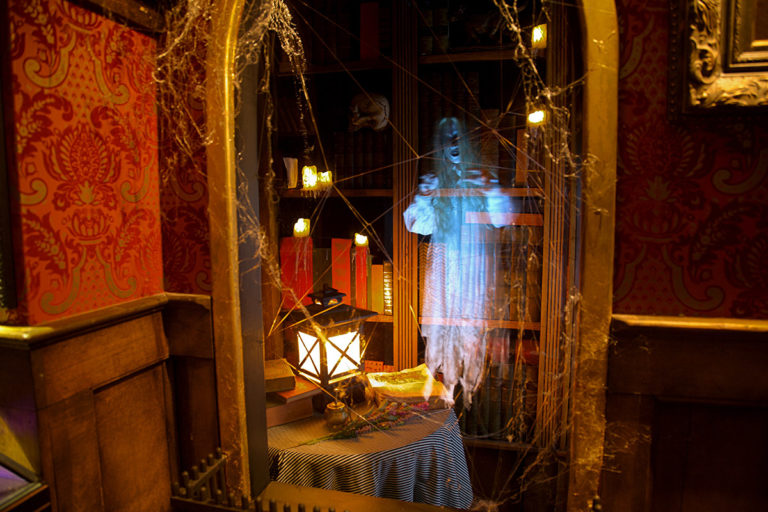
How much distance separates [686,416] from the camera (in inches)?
33.8

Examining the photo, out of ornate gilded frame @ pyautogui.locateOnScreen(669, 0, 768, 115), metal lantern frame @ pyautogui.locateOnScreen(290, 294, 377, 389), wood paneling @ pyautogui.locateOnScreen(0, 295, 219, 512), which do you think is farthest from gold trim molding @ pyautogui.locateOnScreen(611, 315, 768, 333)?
metal lantern frame @ pyautogui.locateOnScreen(290, 294, 377, 389)

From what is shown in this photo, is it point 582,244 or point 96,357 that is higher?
point 582,244

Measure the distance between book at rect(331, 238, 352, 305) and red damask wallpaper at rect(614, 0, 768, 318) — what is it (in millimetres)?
1591

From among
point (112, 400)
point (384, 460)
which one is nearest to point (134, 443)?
point (112, 400)

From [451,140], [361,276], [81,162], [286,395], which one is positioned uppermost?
[451,140]

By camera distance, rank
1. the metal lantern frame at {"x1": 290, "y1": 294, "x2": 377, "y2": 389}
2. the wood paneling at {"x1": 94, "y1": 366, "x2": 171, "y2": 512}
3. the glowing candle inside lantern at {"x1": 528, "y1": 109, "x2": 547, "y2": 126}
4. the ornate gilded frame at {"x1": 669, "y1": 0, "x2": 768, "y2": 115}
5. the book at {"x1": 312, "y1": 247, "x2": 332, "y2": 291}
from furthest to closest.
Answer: the book at {"x1": 312, "y1": 247, "x2": 332, "y2": 291}
the glowing candle inside lantern at {"x1": 528, "y1": 109, "x2": 547, "y2": 126}
the metal lantern frame at {"x1": 290, "y1": 294, "x2": 377, "y2": 389}
the wood paneling at {"x1": 94, "y1": 366, "x2": 171, "y2": 512}
the ornate gilded frame at {"x1": 669, "y1": 0, "x2": 768, "y2": 115}

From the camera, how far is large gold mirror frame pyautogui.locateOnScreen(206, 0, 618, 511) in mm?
825

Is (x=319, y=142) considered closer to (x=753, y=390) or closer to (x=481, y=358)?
(x=481, y=358)

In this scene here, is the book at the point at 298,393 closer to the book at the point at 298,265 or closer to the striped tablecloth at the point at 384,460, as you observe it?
the striped tablecloth at the point at 384,460

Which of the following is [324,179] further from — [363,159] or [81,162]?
[81,162]

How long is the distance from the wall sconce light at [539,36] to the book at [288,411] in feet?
5.99

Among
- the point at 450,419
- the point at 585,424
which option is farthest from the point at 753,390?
the point at 450,419

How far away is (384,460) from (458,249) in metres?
1.12

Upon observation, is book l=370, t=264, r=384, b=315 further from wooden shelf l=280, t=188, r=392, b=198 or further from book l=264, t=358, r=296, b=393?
book l=264, t=358, r=296, b=393
